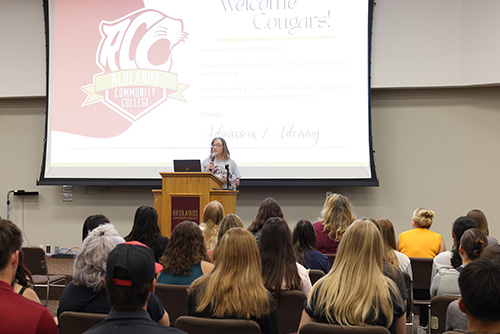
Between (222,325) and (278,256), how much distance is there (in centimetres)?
86

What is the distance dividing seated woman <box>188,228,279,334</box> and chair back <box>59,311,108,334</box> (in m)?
0.43

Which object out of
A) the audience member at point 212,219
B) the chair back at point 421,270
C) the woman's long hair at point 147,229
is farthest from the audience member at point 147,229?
the chair back at point 421,270

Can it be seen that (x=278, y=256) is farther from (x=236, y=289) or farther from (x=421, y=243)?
(x=421, y=243)

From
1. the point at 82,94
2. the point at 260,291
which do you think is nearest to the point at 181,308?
the point at 260,291

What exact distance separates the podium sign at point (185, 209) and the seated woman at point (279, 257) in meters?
2.37

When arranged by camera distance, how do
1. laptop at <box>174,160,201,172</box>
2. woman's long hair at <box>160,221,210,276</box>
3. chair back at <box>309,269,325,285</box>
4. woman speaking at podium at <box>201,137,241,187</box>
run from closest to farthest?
woman's long hair at <box>160,221,210,276</box> → chair back at <box>309,269,325,285</box> → laptop at <box>174,160,201,172</box> → woman speaking at podium at <box>201,137,241,187</box>

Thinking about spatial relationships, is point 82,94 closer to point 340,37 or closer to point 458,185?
point 340,37

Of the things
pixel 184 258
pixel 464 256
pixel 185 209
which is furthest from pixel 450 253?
pixel 185 209

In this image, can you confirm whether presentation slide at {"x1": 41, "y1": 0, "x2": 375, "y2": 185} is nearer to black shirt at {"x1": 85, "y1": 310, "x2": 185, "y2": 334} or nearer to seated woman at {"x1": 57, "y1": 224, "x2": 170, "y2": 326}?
seated woman at {"x1": 57, "y1": 224, "x2": 170, "y2": 326}

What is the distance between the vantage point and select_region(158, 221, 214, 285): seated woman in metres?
2.97

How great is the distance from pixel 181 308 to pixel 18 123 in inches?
263

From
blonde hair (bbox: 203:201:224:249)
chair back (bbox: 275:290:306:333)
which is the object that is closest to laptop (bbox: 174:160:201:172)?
blonde hair (bbox: 203:201:224:249)

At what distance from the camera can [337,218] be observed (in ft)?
13.9

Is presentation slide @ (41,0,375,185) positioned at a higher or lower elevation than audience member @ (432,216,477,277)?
higher
